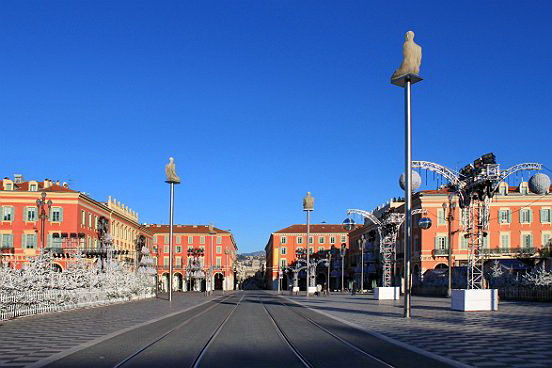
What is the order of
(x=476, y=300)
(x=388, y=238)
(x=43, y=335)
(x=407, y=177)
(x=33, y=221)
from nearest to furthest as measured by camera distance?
1. (x=43, y=335)
2. (x=407, y=177)
3. (x=476, y=300)
4. (x=388, y=238)
5. (x=33, y=221)

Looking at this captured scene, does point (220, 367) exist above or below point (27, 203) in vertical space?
below

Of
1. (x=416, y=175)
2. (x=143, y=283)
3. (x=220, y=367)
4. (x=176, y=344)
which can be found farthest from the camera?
(x=143, y=283)

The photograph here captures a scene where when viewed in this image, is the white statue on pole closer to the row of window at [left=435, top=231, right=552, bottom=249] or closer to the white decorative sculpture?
the white decorative sculpture

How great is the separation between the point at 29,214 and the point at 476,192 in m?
57.0

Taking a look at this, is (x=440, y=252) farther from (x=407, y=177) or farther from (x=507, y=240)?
(x=407, y=177)

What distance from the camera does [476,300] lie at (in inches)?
1123

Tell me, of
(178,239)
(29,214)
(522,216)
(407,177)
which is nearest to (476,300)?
(407,177)

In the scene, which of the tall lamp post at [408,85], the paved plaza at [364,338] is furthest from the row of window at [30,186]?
the tall lamp post at [408,85]

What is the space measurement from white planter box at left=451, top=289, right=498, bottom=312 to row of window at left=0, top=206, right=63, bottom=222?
5399 centimetres

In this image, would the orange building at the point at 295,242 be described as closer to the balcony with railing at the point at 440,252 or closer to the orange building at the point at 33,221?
the balcony with railing at the point at 440,252

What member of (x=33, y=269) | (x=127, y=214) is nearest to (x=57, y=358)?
(x=33, y=269)

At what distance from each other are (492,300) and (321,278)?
104 metres

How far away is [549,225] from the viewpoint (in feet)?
248

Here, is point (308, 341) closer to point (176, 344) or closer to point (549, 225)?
point (176, 344)
